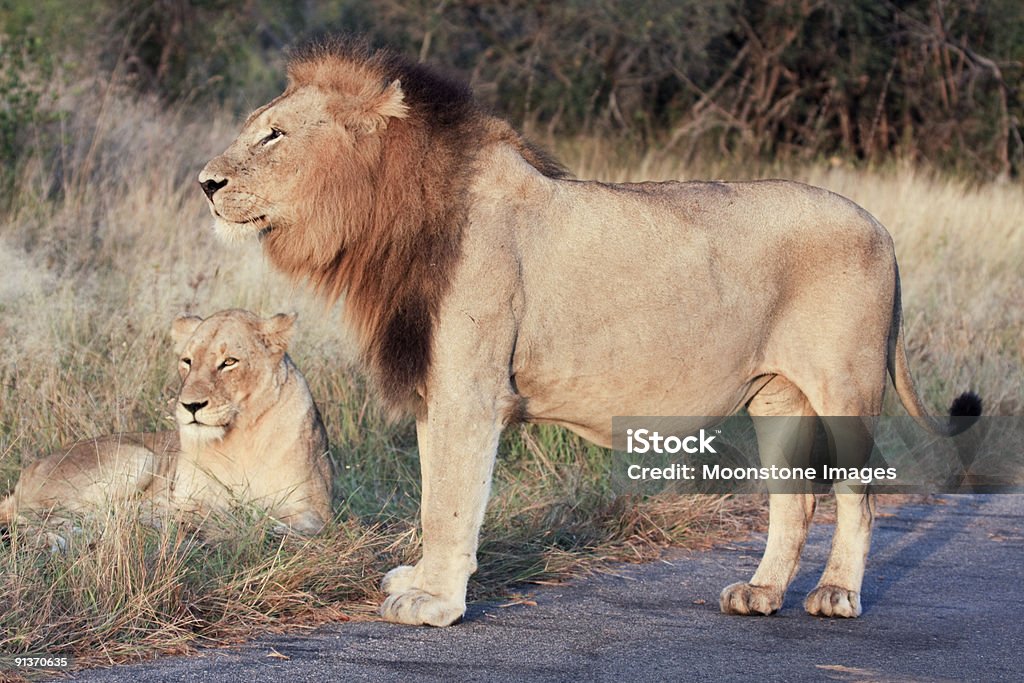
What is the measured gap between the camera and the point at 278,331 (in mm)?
5504

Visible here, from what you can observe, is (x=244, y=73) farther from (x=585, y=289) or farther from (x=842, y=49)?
(x=585, y=289)

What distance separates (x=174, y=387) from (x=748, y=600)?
306cm

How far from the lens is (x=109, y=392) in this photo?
645 centimetres

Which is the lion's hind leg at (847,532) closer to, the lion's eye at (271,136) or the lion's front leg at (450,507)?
the lion's front leg at (450,507)

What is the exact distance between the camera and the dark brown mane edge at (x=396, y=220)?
4.28 meters

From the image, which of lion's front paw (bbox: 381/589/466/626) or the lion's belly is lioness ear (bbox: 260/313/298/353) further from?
lion's front paw (bbox: 381/589/466/626)

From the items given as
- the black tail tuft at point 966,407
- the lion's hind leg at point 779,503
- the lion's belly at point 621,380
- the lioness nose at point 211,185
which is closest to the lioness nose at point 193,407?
the lioness nose at point 211,185

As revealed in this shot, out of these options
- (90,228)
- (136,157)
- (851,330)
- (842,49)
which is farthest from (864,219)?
(842,49)

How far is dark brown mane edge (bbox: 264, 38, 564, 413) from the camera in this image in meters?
4.28

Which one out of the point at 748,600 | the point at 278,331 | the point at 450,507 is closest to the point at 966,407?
the point at 748,600

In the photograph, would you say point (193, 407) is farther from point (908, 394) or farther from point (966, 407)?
point (966, 407)

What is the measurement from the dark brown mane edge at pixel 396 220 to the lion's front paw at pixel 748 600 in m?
1.24

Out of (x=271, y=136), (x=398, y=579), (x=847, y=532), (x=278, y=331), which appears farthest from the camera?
(x=278, y=331)

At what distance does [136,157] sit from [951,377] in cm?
603
